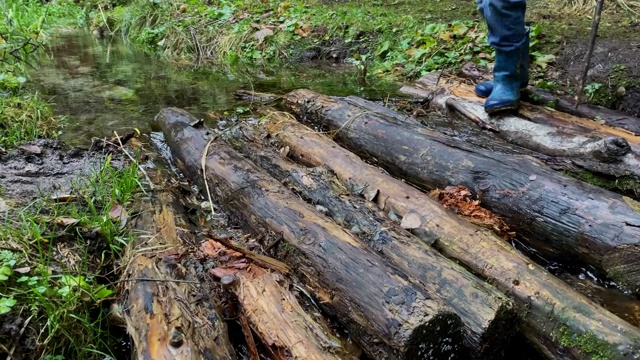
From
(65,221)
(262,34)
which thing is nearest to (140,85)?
(262,34)

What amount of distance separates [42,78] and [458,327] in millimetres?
6858

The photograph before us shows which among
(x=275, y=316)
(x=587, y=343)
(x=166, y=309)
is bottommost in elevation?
(x=587, y=343)

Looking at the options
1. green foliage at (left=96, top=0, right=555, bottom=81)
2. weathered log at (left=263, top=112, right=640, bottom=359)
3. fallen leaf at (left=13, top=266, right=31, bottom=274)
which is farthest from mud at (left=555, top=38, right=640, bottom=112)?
fallen leaf at (left=13, top=266, right=31, bottom=274)

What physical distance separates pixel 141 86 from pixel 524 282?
572 centimetres

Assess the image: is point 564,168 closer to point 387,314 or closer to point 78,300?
point 387,314

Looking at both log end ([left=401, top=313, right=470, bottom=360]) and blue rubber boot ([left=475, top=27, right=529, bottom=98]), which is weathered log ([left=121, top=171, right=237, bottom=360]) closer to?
log end ([left=401, top=313, right=470, bottom=360])

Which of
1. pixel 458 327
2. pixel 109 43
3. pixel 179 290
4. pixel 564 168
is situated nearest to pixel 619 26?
pixel 564 168

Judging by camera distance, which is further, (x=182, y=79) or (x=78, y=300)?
(x=182, y=79)

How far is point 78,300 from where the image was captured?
217 centimetres

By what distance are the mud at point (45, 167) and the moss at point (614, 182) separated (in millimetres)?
3261

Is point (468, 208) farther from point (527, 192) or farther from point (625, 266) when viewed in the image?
point (625, 266)

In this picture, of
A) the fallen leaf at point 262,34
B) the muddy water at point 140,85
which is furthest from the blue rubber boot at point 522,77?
the fallen leaf at point 262,34

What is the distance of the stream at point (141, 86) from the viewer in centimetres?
512

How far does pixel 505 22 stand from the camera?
3799 millimetres
